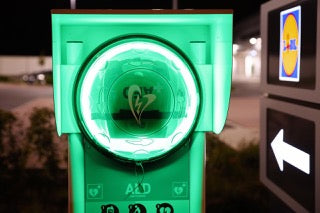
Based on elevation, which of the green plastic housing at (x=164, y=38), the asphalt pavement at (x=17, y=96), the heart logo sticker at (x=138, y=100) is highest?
the green plastic housing at (x=164, y=38)

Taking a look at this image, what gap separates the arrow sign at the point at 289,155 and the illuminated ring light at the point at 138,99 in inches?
30.6

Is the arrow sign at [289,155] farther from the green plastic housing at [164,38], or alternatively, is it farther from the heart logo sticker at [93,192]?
the heart logo sticker at [93,192]

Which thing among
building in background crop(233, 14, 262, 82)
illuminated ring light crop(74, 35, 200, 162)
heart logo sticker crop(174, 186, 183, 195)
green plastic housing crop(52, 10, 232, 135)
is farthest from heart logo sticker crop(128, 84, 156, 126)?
building in background crop(233, 14, 262, 82)

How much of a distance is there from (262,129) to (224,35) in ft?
4.36

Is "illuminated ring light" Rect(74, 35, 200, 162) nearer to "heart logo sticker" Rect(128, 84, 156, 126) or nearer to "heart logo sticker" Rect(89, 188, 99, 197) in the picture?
"heart logo sticker" Rect(128, 84, 156, 126)

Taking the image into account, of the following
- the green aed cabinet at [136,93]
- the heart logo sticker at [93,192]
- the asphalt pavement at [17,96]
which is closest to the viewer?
the green aed cabinet at [136,93]

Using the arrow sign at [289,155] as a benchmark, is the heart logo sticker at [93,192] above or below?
below

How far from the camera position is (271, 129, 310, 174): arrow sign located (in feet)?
8.76

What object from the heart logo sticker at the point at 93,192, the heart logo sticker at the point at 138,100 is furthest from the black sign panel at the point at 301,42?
the heart logo sticker at the point at 93,192

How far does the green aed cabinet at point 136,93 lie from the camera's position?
2168 millimetres

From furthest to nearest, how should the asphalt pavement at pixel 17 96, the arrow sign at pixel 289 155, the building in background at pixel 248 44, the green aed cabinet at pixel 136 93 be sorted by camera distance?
the building in background at pixel 248 44 < the asphalt pavement at pixel 17 96 < the arrow sign at pixel 289 155 < the green aed cabinet at pixel 136 93

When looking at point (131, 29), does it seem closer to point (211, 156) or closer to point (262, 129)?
point (262, 129)

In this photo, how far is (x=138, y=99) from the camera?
2.20 metres

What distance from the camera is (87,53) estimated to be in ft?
7.22
